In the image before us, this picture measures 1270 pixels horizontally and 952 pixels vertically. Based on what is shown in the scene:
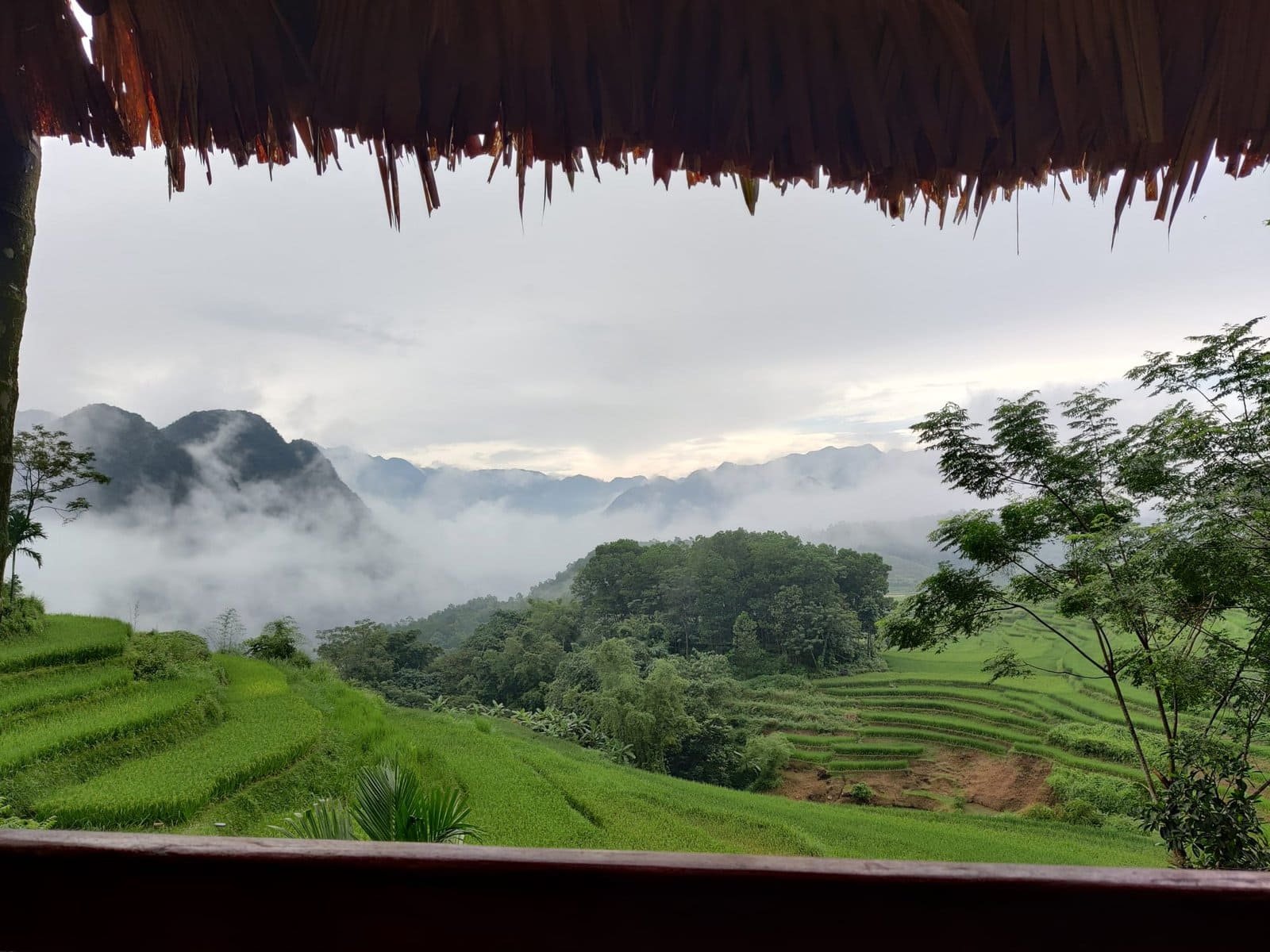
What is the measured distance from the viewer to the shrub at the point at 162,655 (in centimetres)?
714

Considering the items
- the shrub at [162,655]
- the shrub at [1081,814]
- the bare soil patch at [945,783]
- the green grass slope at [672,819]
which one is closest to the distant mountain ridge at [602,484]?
the bare soil patch at [945,783]

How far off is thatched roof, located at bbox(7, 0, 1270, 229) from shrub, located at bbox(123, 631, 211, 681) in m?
8.01

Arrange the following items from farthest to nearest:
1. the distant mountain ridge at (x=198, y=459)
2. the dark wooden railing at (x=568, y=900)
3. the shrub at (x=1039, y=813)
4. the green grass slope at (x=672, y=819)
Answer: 1. the distant mountain ridge at (x=198, y=459)
2. the shrub at (x=1039, y=813)
3. the green grass slope at (x=672, y=819)
4. the dark wooden railing at (x=568, y=900)

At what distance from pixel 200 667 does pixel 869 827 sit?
946cm

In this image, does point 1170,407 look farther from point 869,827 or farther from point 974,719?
point 974,719

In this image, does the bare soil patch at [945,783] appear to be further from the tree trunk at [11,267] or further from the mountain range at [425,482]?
the tree trunk at [11,267]

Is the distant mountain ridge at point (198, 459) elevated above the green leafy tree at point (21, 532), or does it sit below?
above

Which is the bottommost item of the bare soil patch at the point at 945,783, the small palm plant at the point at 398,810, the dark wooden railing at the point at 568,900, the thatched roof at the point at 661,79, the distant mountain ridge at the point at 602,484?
the bare soil patch at the point at 945,783

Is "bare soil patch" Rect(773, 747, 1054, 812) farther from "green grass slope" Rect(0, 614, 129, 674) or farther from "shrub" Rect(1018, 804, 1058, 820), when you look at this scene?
"green grass slope" Rect(0, 614, 129, 674)

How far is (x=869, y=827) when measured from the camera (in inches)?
357

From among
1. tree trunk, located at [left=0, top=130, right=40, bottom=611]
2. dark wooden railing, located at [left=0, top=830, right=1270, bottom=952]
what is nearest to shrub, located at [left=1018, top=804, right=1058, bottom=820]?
dark wooden railing, located at [left=0, top=830, right=1270, bottom=952]

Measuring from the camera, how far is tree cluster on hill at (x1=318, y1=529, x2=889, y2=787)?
49.0ft

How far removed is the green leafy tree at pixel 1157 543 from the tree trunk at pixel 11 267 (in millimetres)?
5106

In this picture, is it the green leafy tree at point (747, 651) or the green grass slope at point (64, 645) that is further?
the green leafy tree at point (747, 651)
